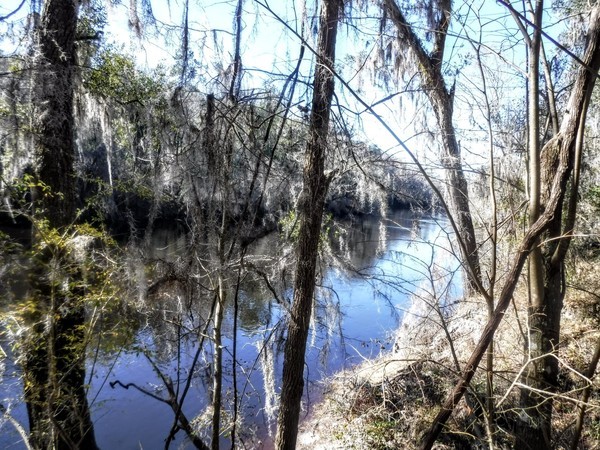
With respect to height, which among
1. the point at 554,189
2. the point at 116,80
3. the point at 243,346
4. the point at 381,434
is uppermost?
the point at 116,80

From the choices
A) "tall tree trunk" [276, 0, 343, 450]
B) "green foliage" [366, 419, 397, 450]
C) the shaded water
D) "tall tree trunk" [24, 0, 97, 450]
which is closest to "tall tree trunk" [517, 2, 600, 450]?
the shaded water

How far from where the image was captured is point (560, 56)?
5.17 metres

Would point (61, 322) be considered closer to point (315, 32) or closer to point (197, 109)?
point (197, 109)

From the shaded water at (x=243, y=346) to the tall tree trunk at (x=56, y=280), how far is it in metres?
0.21

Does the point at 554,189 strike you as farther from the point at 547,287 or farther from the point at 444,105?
the point at 444,105

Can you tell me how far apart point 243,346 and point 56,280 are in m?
2.06

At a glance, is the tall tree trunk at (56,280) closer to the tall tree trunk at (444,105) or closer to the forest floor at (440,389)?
the forest floor at (440,389)

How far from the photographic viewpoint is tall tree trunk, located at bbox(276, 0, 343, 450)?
11.9 ft

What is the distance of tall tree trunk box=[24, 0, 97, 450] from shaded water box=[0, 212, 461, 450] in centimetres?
21

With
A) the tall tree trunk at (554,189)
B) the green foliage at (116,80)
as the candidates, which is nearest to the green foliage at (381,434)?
the tall tree trunk at (554,189)

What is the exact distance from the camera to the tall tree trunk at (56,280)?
3.50 metres

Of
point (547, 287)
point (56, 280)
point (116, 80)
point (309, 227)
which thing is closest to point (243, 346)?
point (309, 227)

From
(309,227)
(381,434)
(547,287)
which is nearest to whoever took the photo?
(547,287)

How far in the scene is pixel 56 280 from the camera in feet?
11.4
